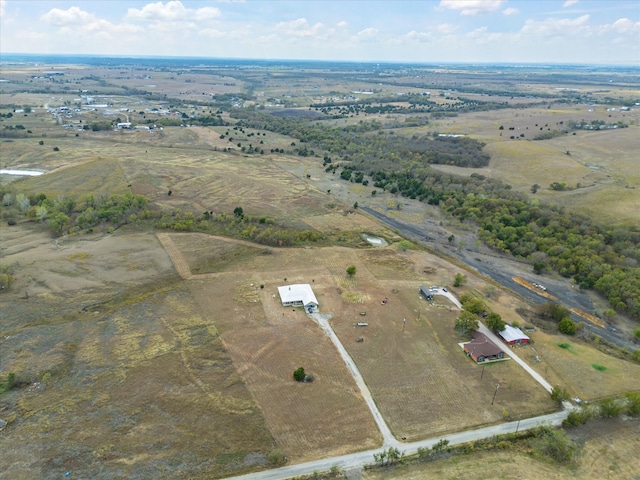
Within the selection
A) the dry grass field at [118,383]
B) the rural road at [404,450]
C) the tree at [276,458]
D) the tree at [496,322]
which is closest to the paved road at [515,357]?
the tree at [496,322]

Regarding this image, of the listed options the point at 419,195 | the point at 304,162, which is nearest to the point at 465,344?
the point at 419,195

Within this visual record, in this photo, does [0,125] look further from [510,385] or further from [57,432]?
[510,385]

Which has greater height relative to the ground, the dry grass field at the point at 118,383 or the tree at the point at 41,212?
the tree at the point at 41,212

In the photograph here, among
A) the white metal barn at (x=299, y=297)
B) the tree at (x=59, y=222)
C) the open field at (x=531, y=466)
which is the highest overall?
the tree at (x=59, y=222)

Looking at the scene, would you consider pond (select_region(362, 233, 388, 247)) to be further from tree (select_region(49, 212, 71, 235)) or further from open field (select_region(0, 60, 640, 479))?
tree (select_region(49, 212, 71, 235))

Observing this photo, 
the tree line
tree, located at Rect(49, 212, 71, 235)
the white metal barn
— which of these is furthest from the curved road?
tree, located at Rect(49, 212, 71, 235)

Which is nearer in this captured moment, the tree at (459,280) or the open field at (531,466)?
the open field at (531,466)

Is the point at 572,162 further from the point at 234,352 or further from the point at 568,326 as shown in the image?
the point at 234,352

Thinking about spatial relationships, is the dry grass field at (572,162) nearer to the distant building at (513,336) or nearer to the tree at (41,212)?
the distant building at (513,336)
